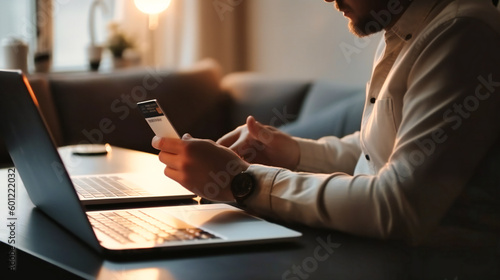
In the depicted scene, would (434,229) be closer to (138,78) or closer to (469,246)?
(469,246)

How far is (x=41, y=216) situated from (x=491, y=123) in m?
0.68

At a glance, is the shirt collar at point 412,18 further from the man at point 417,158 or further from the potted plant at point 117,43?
the potted plant at point 117,43

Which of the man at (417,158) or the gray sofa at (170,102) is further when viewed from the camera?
the gray sofa at (170,102)

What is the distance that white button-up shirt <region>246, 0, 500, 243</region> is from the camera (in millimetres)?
904

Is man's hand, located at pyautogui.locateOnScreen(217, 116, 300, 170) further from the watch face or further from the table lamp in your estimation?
the table lamp

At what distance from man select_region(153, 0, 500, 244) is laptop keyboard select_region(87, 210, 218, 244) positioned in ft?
0.32

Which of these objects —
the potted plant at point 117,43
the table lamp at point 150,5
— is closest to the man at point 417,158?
the table lamp at point 150,5

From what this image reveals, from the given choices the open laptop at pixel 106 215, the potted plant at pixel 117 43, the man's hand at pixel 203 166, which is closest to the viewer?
the open laptop at pixel 106 215

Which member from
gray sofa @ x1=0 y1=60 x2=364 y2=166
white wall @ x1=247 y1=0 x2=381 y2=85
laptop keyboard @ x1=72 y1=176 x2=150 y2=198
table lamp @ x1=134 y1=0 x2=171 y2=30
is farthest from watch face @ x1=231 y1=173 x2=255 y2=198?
table lamp @ x1=134 y1=0 x2=171 y2=30

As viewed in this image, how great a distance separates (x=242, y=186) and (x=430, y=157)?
0.28 m

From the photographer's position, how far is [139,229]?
0.91m

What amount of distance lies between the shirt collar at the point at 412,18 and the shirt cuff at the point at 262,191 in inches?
12.7

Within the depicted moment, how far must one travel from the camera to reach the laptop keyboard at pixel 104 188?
3.81 ft

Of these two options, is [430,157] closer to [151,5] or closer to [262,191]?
[262,191]
